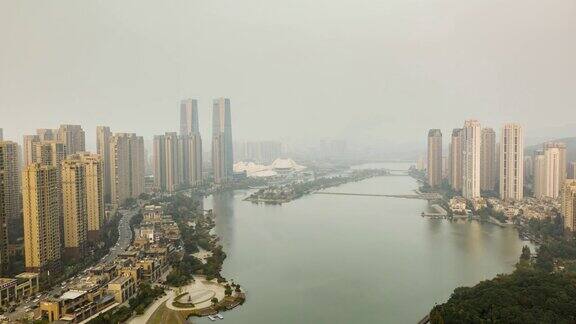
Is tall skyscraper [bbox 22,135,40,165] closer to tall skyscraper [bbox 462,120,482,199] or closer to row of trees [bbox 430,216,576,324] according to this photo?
row of trees [bbox 430,216,576,324]

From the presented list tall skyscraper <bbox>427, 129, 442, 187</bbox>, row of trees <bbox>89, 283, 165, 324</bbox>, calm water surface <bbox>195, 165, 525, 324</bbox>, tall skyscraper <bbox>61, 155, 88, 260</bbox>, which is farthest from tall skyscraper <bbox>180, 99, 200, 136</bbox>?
row of trees <bbox>89, 283, 165, 324</bbox>

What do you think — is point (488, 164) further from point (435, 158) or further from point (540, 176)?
point (435, 158)

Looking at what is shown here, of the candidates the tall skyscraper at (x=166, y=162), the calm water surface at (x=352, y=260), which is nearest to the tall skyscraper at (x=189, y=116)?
the tall skyscraper at (x=166, y=162)

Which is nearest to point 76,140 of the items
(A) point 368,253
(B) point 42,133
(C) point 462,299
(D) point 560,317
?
(B) point 42,133

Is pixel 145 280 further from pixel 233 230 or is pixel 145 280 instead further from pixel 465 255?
pixel 465 255

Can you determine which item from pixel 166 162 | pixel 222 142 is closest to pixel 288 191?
pixel 166 162

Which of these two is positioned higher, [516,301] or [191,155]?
[191,155]

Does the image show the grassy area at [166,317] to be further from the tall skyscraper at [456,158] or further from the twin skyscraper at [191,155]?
the twin skyscraper at [191,155]
